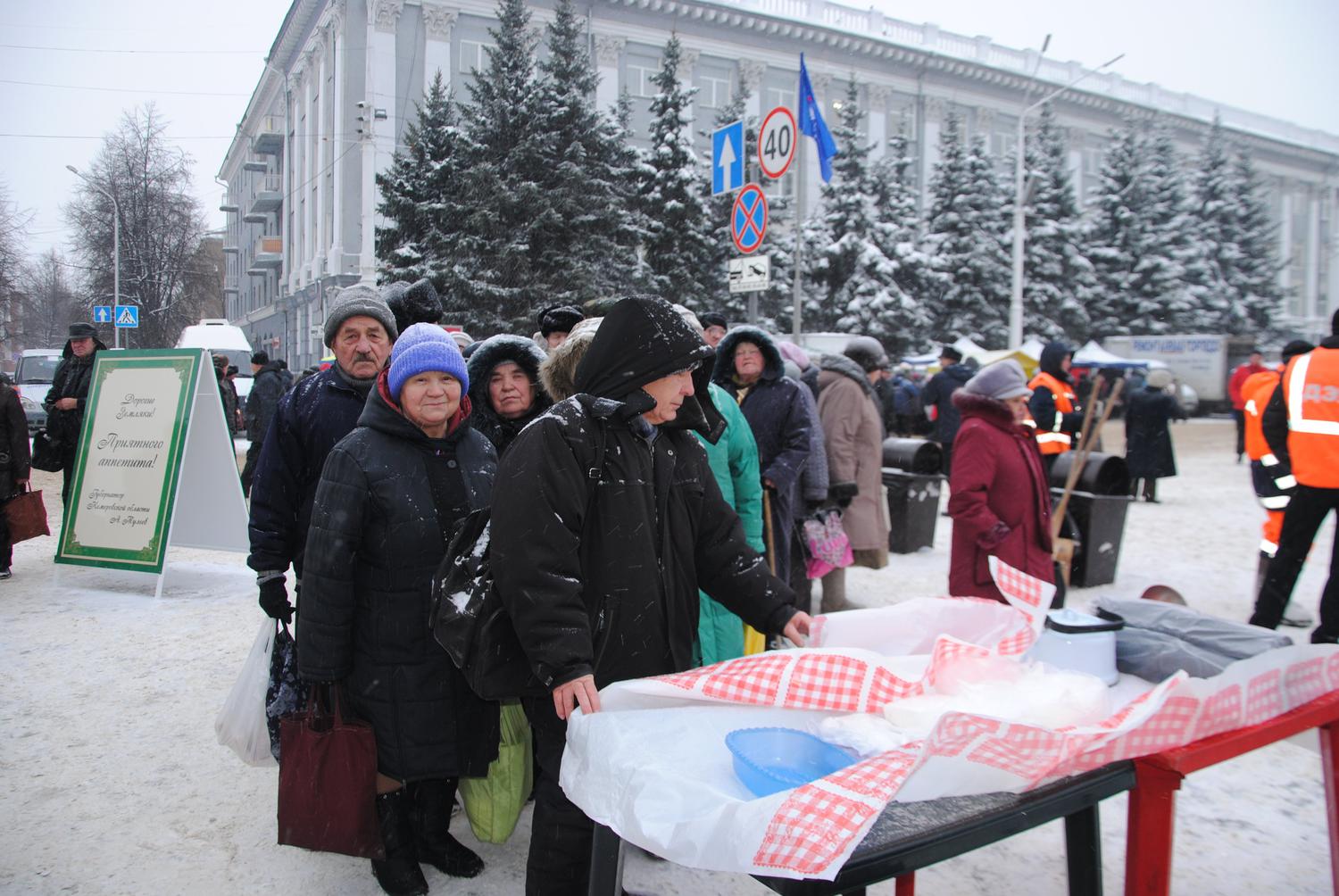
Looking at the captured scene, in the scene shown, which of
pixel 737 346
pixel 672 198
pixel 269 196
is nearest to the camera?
pixel 737 346

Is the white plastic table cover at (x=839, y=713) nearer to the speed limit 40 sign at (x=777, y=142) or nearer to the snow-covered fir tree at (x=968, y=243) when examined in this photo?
the speed limit 40 sign at (x=777, y=142)

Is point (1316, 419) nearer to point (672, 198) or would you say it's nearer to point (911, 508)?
point (911, 508)

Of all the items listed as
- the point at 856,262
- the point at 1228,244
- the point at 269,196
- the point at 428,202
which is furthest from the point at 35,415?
the point at 1228,244

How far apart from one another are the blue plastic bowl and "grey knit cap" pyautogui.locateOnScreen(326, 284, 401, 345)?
2417 mm

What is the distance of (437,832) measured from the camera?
313cm

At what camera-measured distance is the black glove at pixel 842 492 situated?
5965 mm

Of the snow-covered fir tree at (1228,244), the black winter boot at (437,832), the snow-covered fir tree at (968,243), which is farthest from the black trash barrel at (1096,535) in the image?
the snow-covered fir tree at (1228,244)

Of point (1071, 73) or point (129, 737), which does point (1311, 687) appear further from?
point (1071, 73)

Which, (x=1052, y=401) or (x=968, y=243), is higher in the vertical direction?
(x=968, y=243)

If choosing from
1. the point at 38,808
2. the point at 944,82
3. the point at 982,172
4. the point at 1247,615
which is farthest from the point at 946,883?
the point at 944,82

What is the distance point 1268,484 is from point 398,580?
600 centimetres

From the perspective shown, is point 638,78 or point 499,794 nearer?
point 499,794

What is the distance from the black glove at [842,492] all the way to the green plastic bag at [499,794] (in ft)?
10.9

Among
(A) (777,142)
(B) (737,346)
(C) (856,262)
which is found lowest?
(B) (737,346)
